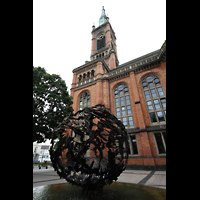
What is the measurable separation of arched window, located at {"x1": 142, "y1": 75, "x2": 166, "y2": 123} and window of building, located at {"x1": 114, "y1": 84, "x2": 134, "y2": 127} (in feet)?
8.40

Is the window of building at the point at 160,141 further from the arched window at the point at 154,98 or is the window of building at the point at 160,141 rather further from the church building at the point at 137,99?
the arched window at the point at 154,98

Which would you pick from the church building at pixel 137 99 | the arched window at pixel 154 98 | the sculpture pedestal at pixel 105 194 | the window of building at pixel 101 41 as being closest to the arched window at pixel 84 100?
the church building at pixel 137 99

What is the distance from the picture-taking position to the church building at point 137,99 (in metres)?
11.4

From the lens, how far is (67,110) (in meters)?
10.9

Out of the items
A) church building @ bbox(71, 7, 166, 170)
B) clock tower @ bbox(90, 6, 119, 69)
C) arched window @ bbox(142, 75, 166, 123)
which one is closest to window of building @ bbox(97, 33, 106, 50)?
clock tower @ bbox(90, 6, 119, 69)

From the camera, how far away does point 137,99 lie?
14.2 meters

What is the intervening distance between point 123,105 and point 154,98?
14.1 ft

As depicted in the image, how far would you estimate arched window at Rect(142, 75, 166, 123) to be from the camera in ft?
42.1

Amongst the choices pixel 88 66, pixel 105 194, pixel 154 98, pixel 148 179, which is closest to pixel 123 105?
pixel 154 98

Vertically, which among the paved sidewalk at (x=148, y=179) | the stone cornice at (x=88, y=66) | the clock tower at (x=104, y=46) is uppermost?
the clock tower at (x=104, y=46)

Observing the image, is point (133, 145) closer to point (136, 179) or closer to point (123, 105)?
point (123, 105)

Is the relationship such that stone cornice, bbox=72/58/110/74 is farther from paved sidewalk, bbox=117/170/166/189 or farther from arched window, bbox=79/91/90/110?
paved sidewalk, bbox=117/170/166/189
